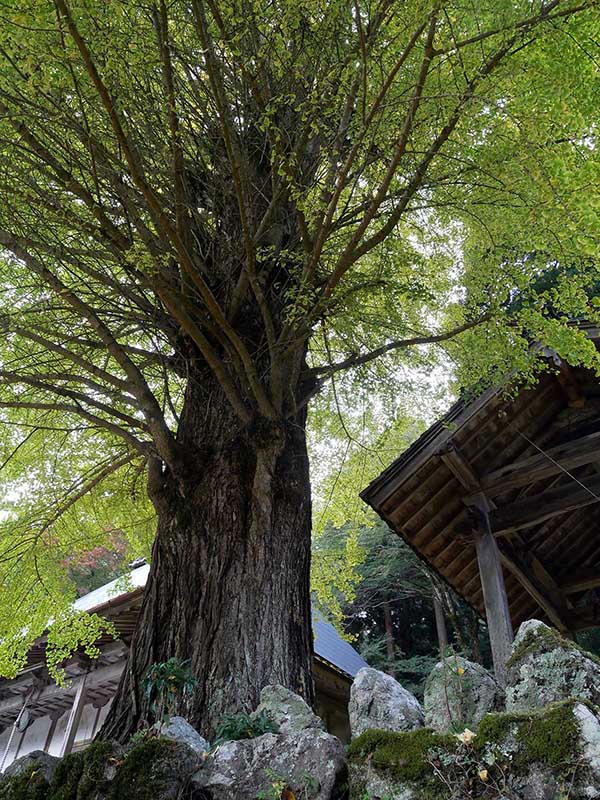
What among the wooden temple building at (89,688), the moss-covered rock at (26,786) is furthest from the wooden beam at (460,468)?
the moss-covered rock at (26,786)

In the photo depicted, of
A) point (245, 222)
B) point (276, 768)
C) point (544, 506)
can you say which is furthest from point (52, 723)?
point (245, 222)

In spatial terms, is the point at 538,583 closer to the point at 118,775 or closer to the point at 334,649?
the point at 334,649

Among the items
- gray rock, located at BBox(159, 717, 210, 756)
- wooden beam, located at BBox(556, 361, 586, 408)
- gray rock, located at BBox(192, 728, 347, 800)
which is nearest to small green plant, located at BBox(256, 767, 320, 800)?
gray rock, located at BBox(192, 728, 347, 800)

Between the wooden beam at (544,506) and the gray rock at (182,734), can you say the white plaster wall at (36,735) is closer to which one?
the wooden beam at (544,506)

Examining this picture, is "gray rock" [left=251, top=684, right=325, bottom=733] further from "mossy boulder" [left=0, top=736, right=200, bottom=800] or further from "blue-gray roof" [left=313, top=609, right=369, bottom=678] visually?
"blue-gray roof" [left=313, top=609, right=369, bottom=678]

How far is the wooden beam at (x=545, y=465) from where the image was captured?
5.84 m

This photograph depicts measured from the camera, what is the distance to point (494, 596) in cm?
568

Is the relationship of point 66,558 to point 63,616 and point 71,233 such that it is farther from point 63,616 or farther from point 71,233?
point 71,233

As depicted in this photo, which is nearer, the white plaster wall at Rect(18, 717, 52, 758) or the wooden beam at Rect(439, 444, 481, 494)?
the wooden beam at Rect(439, 444, 481, 494)

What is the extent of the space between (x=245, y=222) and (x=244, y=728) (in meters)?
2.26

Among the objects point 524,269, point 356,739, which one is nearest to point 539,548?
point 524,269

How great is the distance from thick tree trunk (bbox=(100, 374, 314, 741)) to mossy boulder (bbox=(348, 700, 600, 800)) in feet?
4.31

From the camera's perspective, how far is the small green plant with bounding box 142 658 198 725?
2568mm

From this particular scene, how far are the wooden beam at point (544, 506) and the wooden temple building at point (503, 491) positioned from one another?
11mm
